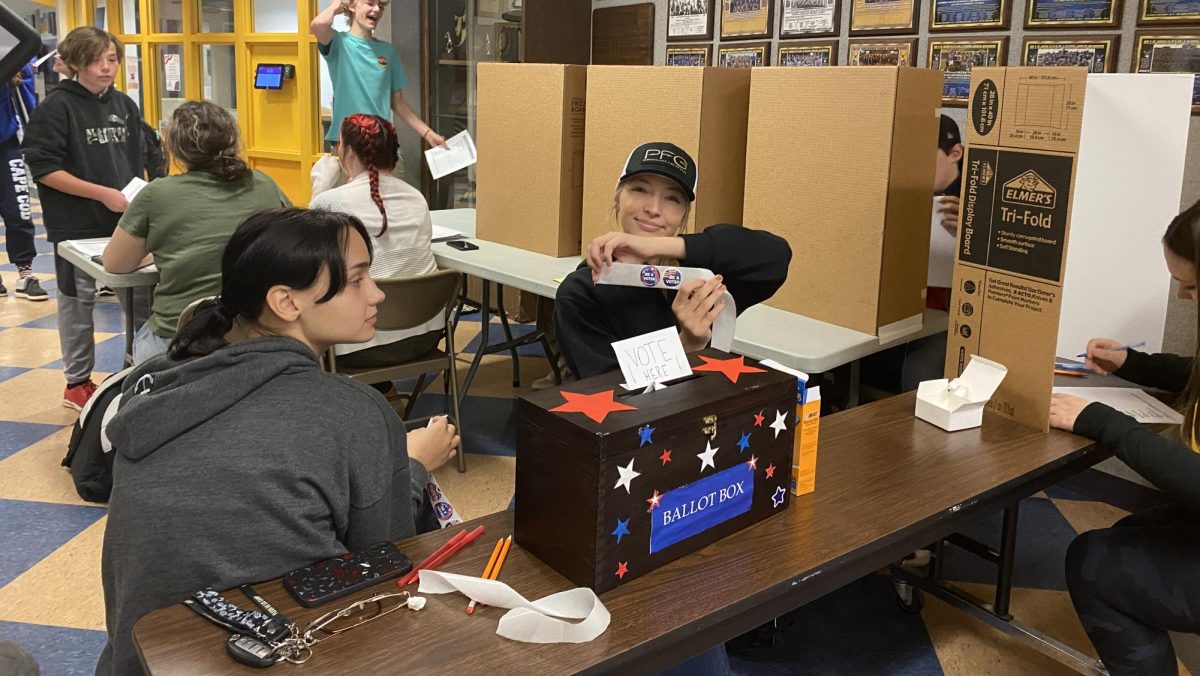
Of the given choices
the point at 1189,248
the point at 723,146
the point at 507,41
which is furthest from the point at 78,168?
the point at 1189,248

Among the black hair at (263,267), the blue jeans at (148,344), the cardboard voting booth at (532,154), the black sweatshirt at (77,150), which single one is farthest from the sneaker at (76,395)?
the black hair at (263,267)

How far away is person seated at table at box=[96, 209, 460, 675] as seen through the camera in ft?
3.81

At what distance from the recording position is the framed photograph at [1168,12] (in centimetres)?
249

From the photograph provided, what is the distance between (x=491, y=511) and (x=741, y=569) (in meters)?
1.72

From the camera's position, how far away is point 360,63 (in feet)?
14.2

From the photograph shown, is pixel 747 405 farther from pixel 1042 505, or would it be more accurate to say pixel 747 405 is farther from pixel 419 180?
pixel 419 180

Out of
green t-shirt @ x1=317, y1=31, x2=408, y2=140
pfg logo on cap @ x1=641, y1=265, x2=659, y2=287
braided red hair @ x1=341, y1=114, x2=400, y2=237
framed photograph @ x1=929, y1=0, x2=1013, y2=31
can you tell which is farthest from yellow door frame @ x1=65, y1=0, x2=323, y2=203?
pfg logo on cap @ x1=641, y1=265, x2=659, y2=287

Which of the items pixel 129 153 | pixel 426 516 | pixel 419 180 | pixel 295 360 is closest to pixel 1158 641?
pixel 426 516

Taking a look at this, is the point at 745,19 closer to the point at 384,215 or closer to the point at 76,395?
the point at 384,215

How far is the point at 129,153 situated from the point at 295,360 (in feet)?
10.2

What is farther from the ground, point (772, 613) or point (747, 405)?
point (747, 405)

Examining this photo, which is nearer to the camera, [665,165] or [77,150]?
[665,165]

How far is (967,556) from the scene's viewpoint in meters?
2.67

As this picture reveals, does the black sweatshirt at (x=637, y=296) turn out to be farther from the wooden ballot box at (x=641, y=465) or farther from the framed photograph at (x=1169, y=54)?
the framed photograph at (x=1169, y=54)
